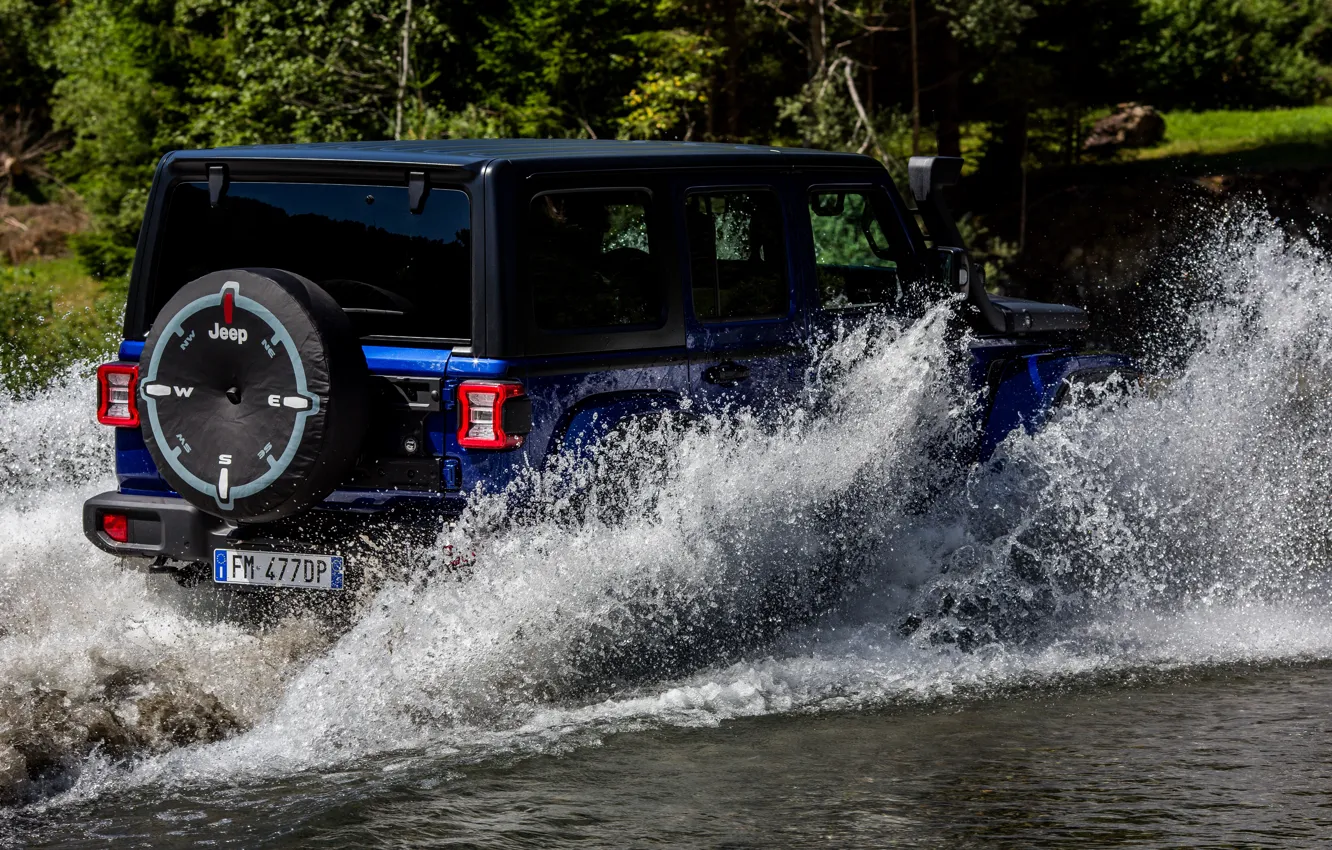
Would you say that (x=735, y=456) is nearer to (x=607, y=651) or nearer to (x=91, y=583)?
(x=607, y=651)

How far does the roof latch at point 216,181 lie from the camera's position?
594 cm

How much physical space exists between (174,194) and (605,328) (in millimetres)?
1650

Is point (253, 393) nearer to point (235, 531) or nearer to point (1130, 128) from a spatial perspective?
point (235, 531)

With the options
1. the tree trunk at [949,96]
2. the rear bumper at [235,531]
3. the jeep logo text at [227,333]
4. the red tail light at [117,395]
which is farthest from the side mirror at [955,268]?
the tree trunk at [949,96]

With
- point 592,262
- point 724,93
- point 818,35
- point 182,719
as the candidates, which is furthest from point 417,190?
point 724,93

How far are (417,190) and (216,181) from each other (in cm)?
84

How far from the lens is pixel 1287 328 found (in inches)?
335

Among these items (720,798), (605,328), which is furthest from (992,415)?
(720,798)

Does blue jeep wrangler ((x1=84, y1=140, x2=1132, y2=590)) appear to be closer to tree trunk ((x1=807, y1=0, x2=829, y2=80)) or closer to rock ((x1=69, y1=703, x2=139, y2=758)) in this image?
rock ((x1=69, y1=703, x2=139, y2=758))

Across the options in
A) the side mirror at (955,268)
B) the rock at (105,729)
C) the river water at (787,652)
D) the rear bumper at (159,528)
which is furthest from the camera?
the side mirror at (955,268)

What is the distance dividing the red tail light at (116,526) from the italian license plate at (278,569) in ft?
1.39

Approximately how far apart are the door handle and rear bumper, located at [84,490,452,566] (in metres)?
1.18

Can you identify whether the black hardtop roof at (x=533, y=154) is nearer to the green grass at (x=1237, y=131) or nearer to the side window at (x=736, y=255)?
the side window at (x=736, y=255)

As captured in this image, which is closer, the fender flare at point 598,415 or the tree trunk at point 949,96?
the fender flare at point 598,415
